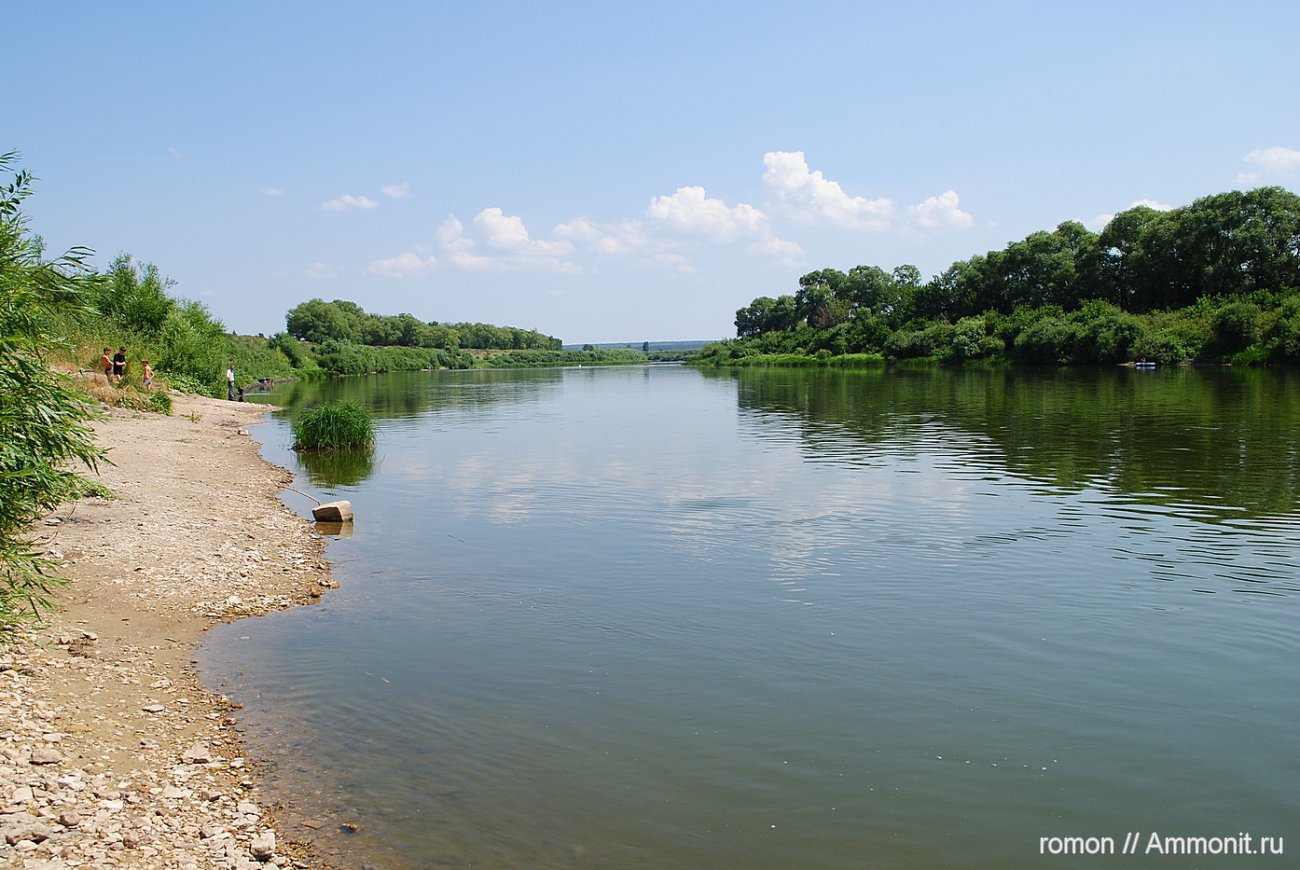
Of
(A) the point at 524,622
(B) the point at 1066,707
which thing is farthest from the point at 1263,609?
(A) the point at 524,622

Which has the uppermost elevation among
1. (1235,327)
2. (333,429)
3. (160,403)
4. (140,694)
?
(1235,327)

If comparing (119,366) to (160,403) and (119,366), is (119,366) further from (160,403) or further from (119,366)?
(160,403)

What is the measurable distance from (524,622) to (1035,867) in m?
7.40

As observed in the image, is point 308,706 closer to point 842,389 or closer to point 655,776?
point 655,776

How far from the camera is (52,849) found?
19.4 feet

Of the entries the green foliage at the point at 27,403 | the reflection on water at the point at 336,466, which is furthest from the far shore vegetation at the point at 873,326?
the reflection on water at the point at 336,466

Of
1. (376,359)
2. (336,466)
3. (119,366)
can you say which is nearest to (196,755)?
(336,466)

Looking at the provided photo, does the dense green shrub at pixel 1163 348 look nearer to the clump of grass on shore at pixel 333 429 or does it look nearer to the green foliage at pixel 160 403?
the clump of grass on shore at pixel 333 429

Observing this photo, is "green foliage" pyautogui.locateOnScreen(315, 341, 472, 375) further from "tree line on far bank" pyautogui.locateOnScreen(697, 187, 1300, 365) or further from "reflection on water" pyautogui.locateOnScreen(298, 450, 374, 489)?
"reflection on water" pyautogui.locateOnScreen(298, 450, 374, 489)

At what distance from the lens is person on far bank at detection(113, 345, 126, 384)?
3978cm

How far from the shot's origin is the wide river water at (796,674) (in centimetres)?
711

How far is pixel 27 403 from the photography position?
9844 millimetres

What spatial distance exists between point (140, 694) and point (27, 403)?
352cm

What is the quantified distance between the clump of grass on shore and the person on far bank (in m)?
13.1
